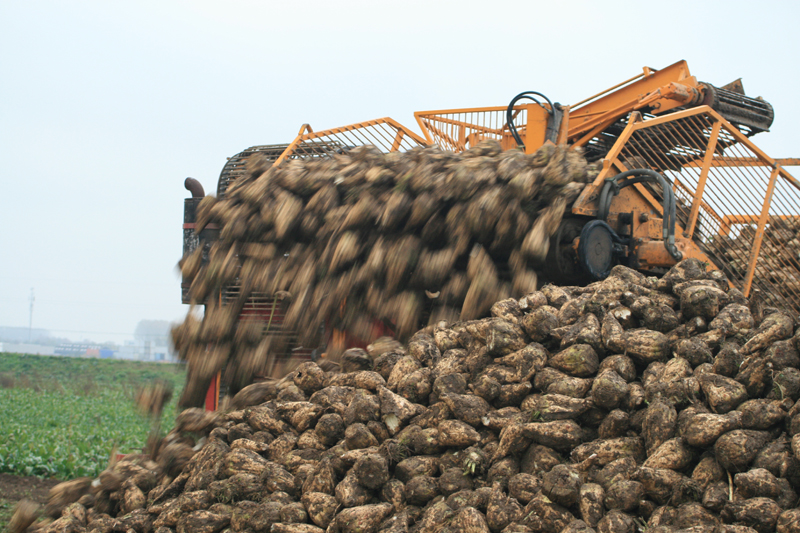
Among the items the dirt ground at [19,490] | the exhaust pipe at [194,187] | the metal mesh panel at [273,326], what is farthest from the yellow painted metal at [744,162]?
the dirt ground at [19,490]

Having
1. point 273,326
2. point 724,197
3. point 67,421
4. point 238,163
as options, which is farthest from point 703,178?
point 67,421

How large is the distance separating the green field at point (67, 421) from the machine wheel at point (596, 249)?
2.50 meters

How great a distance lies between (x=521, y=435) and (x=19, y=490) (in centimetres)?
477

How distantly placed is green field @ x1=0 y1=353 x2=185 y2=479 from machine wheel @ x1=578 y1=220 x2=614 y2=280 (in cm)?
250

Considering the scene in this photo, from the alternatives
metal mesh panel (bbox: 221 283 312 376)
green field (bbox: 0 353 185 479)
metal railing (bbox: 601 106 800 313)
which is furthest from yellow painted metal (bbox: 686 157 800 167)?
green field (bbox: 0 353 185 479)

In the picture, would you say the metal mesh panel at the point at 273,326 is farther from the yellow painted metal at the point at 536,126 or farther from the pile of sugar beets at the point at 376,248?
the yellow painted metal at the point at 536,126

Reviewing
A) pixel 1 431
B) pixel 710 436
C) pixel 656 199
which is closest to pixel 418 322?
pixel 710 436

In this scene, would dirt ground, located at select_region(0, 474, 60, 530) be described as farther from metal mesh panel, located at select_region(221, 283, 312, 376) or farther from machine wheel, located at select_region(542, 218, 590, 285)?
machine wheel, located at select_region(542, 218, 590, 285)

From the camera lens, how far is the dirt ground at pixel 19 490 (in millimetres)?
4832

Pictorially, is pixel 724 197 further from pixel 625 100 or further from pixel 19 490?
pixel 19 490

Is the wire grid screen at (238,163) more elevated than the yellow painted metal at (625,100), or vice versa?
the yellow painted metal at (625,100)

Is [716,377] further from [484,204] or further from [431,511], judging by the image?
[484,204]

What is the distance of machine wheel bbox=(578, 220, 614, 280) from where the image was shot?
12.3 feet

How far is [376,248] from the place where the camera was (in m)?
3.66
